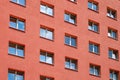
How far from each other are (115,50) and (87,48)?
5.09 m

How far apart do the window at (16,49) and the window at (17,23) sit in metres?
1.72

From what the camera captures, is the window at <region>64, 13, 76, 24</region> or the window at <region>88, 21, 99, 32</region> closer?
the window at <region>64, 13, 76, 24</region>

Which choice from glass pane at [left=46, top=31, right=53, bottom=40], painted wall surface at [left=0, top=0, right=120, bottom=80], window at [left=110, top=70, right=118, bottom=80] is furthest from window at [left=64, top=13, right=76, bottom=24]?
window at [left=110, top=70, right=118, bottom=80]

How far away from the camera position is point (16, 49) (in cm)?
3766

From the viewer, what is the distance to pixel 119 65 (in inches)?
1845

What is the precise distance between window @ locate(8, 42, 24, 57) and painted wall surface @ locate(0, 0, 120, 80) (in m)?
0.47

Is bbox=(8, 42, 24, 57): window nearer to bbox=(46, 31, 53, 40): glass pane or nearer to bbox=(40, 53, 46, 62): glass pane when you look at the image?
bbox=(40, 53, 46, 62): glass pane

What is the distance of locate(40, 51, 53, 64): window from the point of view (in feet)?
130

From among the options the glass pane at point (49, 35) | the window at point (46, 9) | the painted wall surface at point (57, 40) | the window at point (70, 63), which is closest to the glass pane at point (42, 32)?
the glass pane at point (49, 35)

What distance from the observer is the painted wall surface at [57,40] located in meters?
37.1

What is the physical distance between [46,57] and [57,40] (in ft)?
7.42

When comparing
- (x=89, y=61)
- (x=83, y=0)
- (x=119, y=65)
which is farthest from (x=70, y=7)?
(x=119, y=65)

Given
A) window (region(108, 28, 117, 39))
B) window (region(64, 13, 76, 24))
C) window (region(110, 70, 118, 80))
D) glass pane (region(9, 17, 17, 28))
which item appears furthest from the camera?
window (region(108, 28, 117, 39))

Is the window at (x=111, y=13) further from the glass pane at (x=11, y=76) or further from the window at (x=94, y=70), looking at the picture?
the glass pane at (x=11, y=76)
